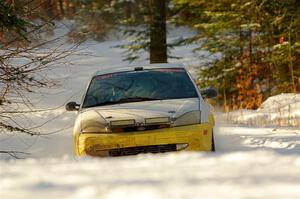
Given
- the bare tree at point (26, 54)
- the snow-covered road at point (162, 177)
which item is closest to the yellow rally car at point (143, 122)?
the bare tree at point (26, 54)

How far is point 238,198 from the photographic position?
215cm

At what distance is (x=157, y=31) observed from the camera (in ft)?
50.3

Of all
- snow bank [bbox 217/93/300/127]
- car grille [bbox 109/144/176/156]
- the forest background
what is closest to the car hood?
car grille [bbox 109/144/176/156]

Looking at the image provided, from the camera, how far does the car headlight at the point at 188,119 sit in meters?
6.00

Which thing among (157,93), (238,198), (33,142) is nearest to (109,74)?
(157,93)

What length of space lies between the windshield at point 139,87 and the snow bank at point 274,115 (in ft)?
12.8

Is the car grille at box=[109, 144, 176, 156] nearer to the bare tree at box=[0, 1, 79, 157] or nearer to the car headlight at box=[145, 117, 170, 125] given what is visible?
the car headlight at box=[145, 117, 170, 125]

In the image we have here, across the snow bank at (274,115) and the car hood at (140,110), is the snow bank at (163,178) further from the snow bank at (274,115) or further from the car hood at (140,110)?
the snow bank at (274,115)

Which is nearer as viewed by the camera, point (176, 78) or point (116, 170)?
point (116, 170)

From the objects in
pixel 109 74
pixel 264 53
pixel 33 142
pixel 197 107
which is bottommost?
pixel 33 142

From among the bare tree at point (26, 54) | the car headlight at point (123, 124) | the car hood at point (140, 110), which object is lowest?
the car headlight at point (123, 124)

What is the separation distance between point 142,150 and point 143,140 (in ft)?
0.40

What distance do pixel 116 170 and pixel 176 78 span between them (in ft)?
15.1

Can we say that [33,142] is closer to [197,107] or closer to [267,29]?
[197,107]
